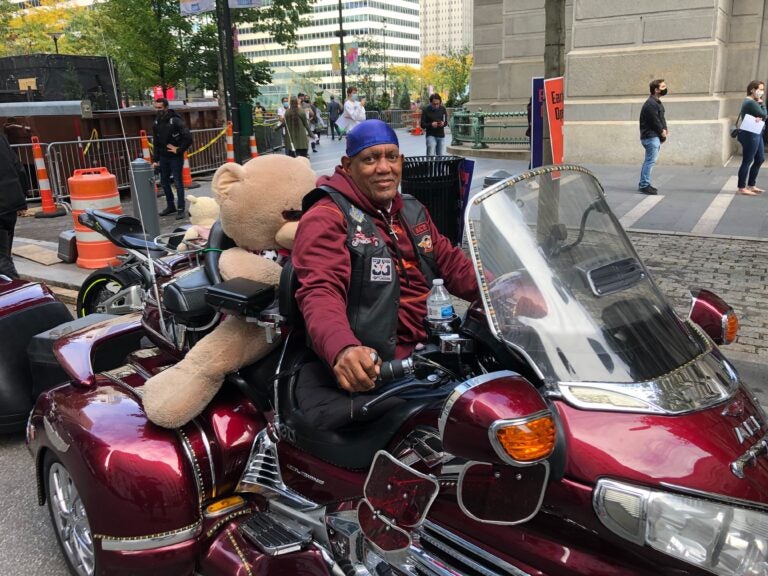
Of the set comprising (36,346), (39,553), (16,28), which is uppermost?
(16,28)

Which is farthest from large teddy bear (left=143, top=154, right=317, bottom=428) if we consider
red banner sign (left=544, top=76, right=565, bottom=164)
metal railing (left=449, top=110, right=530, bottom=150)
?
metal railing (left=449, top=110, right=530, bottom=150)

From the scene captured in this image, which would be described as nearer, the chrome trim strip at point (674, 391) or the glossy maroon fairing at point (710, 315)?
the chrome trim strip at point (674, 391)

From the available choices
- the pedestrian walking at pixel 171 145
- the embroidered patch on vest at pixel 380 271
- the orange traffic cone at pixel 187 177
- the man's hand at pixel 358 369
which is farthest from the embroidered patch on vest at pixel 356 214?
the orange traffic cone at pixel 187 177

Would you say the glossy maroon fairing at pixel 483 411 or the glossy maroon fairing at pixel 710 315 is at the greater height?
the glossy maroon fairing at pixel 483 411

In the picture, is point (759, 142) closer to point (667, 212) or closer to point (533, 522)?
point (667, 212)

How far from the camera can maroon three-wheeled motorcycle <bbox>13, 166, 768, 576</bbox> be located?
157 centimetres

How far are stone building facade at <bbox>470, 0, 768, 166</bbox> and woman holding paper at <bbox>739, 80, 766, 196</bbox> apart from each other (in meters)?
2.99

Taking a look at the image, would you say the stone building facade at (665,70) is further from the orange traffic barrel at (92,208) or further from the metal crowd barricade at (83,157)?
the orange traffic barrel at (92,208)

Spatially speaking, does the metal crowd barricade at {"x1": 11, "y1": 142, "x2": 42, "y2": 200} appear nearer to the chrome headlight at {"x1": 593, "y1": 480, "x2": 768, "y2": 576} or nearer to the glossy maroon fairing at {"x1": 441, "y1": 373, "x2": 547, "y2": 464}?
the glossy maroon fairing at {"x1": 441, "y1": 373, "x2": 547, "y2": 464}

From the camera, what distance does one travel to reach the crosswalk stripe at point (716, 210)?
28.0 feet

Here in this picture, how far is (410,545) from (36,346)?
275 centimetres

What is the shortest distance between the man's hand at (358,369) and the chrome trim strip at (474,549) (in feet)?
1.41

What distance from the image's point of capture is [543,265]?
202 cm

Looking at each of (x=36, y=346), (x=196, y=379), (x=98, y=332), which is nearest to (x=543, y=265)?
(x=196, y=379)
